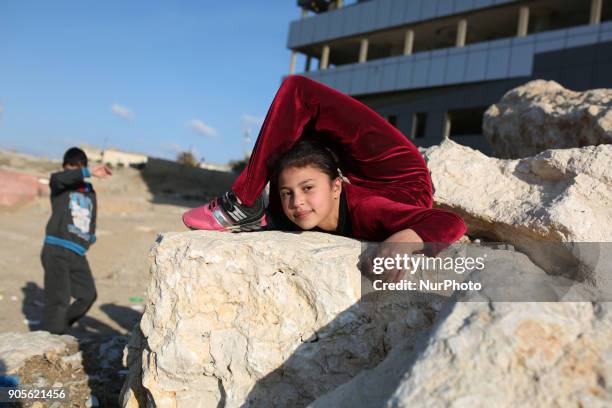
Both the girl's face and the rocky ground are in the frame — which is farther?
the rocky ground

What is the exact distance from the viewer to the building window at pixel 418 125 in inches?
615

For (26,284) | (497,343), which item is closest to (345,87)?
(26,284)

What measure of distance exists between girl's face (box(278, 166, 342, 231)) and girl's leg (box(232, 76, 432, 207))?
227 mm

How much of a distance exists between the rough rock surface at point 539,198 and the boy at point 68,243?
293 cm

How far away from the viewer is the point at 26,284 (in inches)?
233

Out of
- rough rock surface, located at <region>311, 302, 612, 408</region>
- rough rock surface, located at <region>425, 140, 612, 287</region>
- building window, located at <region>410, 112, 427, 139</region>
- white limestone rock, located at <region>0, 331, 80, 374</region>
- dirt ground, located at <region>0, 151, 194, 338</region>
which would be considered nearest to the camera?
rough rock surface, located at <region>311, 302, 612, 408</region>

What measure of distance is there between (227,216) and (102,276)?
5.07 metres

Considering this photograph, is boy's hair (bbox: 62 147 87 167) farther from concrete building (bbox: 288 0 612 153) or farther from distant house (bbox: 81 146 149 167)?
distant house (bbox: 81 146 149 167)

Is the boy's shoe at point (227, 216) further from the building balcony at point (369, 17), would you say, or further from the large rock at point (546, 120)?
the building balcony at point (369, 17)

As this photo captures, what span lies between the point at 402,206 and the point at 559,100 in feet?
8.17

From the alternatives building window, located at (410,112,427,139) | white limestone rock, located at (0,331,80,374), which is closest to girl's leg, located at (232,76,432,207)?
white limestone rock, located at (0,331,80,374)

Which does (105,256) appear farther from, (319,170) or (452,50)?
(452,50)

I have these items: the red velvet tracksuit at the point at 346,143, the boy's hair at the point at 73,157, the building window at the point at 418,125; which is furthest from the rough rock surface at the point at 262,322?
the building window at the point at 418,125

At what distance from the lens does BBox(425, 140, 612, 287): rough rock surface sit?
2049 mm
